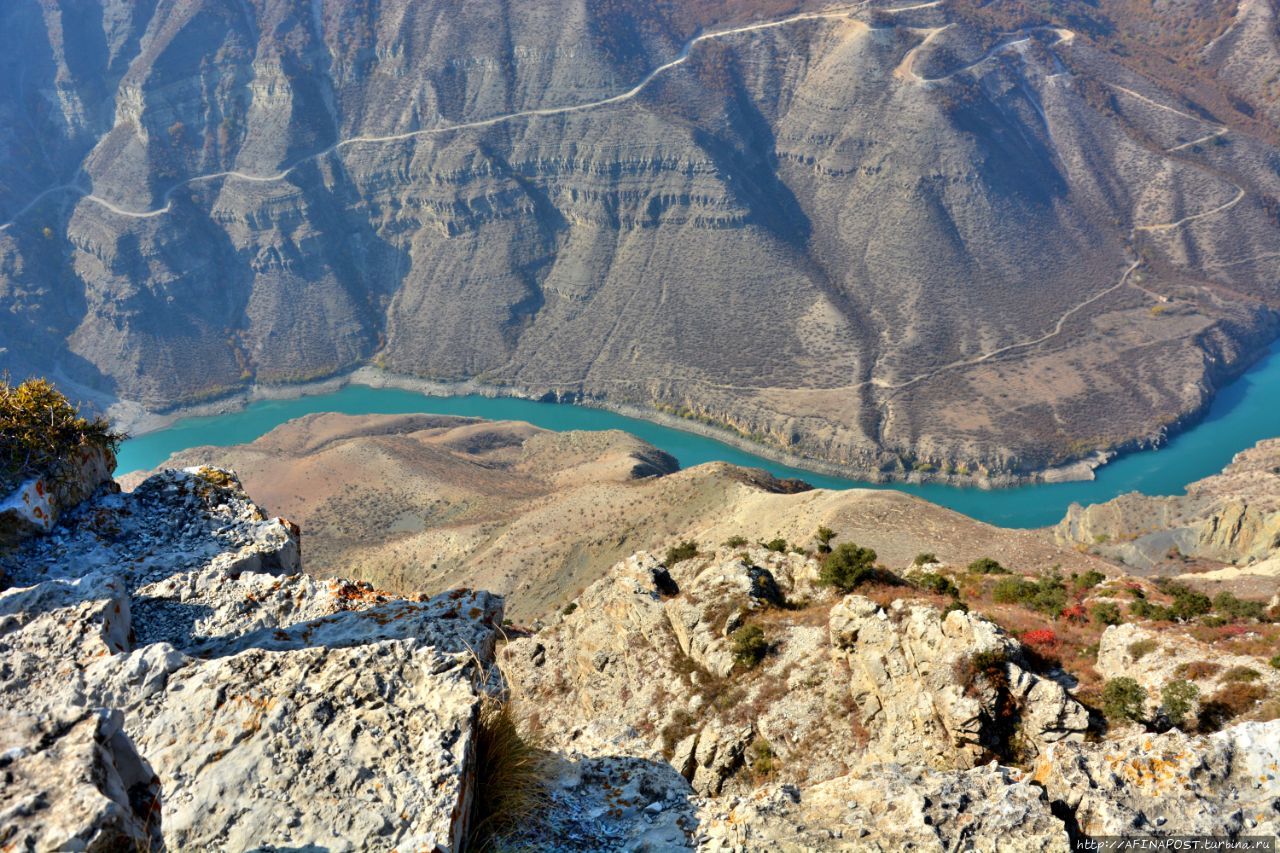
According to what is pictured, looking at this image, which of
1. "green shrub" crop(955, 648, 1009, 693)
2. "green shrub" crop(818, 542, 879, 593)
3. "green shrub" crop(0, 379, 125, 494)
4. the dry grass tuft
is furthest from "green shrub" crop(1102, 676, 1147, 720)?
"green shrub" crop(0, 379, 125, 494)

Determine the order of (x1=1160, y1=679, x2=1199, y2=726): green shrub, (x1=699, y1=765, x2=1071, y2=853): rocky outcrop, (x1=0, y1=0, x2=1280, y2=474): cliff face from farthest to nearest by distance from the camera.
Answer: (x1=0, y1=0, x2=1280, y2=474): cliff face < (x1=1160, y1=679, x2=1199, y2=726): green shrub < (x1=699, y1=765, x2=1071, y2=853): rocky outcrop

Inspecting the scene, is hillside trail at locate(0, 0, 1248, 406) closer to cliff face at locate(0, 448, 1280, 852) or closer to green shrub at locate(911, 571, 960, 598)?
green shrub at locate(911, 571, 960, 598)

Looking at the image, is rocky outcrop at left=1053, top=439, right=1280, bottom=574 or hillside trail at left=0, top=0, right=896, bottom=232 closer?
rocky outcrop at left=1053, top=439, right=1280, bottom=574

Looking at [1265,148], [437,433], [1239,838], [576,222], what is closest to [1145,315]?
[1265,148]

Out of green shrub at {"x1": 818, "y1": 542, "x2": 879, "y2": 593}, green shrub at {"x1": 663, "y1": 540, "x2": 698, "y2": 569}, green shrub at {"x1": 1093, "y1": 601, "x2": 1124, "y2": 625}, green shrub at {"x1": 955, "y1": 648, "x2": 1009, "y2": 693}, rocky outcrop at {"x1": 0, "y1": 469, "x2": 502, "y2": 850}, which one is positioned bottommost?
green shrub at {"x1": 663, "y1": 540, "x2": 698, "y2": 569}

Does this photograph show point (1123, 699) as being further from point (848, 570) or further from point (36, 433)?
point (36, 433)

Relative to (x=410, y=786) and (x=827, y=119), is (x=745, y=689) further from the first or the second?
(x=827, y=119)
